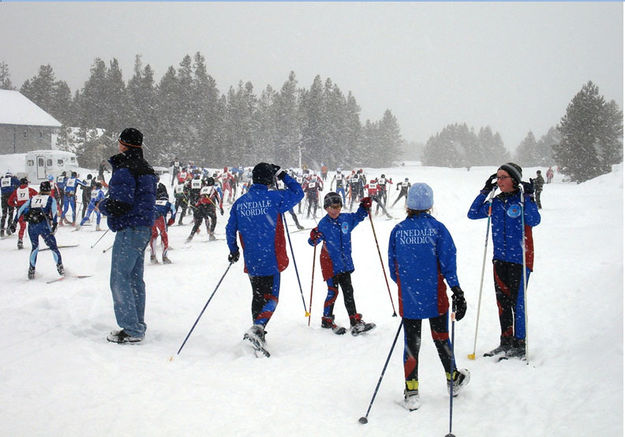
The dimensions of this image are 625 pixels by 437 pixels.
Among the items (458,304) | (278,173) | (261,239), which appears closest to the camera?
(458,304)

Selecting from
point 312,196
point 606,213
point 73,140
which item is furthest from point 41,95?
point 606,213

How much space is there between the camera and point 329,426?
3.33 metres

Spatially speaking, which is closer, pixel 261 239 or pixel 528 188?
pixel 528 188

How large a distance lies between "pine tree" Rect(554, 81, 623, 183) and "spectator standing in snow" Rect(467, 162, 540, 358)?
146 ft

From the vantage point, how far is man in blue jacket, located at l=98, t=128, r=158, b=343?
465 centimetres

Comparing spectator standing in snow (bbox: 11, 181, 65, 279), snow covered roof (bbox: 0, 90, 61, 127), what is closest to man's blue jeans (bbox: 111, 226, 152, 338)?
spectator standing in snow (bbox: 11, 181, 65, 279)

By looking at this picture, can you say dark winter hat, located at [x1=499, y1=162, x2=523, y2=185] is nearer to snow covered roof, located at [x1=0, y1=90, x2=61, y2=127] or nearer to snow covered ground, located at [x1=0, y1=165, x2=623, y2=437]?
snow covered ground, located at [x1=0, y1=165, x2=623, y2=437]

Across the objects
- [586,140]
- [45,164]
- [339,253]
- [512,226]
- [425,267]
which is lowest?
[339,253]

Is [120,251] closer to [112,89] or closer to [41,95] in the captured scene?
[112,89]

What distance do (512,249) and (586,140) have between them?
45581 mm

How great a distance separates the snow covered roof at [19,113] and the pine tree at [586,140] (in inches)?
2191

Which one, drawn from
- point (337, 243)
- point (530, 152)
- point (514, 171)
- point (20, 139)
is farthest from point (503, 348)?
point (530, 152)

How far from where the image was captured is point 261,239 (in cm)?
493

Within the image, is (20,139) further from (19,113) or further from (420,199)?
(420,199)
